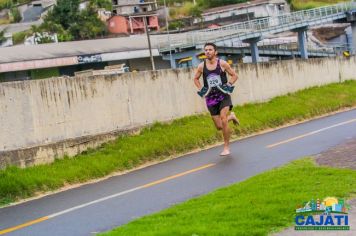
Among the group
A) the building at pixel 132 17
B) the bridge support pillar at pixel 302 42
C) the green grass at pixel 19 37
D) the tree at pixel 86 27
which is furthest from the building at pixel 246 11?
the bridge support pillar at pixel 302 42

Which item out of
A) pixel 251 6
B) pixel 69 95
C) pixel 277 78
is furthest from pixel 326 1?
pixel 69 95

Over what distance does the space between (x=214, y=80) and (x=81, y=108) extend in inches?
125

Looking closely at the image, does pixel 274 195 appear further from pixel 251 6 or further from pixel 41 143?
pixel 251 6

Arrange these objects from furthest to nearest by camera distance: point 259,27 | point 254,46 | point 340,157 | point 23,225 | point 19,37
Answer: point 19,37
point 254,46
point 259,27
point 340,157
point 23,225

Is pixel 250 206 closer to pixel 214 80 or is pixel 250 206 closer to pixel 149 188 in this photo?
pixel 149 188

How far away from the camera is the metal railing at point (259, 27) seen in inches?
2424

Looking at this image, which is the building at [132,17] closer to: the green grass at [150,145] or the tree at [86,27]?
the tree at [86,27]

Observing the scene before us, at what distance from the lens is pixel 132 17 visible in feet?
323

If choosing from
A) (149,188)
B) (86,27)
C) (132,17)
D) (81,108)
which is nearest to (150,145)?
(81,108)

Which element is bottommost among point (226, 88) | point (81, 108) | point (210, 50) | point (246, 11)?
point (81, 108)

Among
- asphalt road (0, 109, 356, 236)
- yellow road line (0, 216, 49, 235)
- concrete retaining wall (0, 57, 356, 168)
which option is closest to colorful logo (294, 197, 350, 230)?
asphalt road (0, 109, 356, 236)

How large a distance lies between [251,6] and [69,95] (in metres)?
87.6

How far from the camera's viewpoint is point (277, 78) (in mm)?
21906

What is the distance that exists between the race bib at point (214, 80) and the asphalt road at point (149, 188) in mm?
1358
